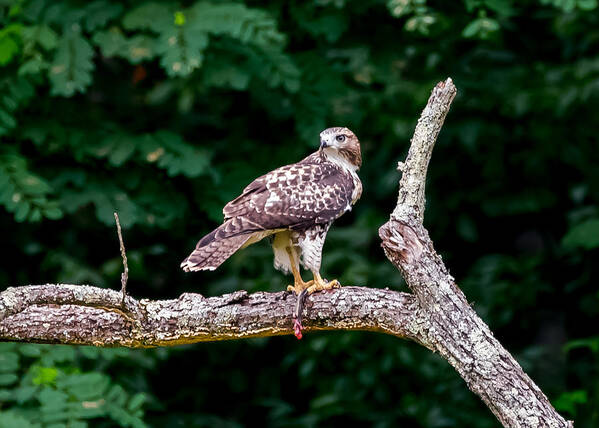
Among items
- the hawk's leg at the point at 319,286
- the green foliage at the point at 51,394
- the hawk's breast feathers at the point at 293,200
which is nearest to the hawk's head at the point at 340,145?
the hawk's breast feathers at the point at 293,200

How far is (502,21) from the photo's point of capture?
712 cm

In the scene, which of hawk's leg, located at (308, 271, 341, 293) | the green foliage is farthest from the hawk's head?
the green foliage

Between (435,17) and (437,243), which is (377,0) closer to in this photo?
(435,17)

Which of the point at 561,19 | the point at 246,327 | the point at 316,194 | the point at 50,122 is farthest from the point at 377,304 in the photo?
the point at 561,19

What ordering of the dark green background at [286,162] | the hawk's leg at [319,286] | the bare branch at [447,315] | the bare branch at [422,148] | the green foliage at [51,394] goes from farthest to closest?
the dark green background at [286,162]
the green foliage at [51,394]
the hawk's leg at [319,286]
the bare branch at [422,148]
the bare branch at [447,315]

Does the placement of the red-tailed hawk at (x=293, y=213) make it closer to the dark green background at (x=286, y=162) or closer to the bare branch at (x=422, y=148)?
the bare branch at (x=422, y=148)

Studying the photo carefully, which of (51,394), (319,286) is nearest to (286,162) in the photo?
(51,394)

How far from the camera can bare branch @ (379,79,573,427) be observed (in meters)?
3.46

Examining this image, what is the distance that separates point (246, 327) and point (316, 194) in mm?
795

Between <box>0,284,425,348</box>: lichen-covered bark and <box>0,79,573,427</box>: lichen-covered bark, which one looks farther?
<box>0,284,425,348</box>: lichen-covered bark

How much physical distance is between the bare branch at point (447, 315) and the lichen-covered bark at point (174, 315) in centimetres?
16

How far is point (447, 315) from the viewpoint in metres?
3.59

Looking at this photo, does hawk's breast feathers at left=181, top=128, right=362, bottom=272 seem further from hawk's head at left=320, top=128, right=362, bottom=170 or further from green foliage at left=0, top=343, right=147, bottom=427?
green foliage at left=0, top=343, right=147, bottom=427

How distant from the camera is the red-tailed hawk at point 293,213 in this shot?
13.4ft
